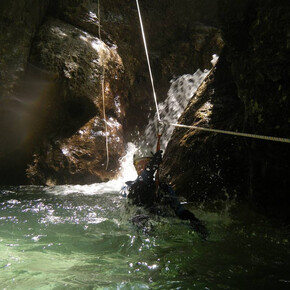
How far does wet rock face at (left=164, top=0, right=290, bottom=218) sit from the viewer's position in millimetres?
2975

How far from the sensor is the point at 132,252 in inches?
118

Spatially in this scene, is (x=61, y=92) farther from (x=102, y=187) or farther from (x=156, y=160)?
(x=156, y=160)

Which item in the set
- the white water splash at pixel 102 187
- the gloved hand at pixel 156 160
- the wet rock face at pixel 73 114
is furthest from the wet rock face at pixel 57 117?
the gloved hand at pixel 156 160

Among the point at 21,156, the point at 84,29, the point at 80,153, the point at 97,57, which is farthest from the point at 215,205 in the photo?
the point at 84,29

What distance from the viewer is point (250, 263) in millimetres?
2643

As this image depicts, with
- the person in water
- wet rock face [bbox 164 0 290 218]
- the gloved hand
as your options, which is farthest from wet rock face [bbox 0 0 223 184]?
the gloved hand

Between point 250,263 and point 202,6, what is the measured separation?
11956 millimetres

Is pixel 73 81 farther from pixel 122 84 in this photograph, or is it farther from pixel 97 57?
pixel 122 84

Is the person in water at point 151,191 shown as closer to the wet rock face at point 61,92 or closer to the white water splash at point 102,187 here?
the white water splash at point 102,187

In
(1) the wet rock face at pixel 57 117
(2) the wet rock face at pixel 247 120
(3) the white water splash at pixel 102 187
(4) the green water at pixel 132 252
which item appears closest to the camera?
(4) the green water at pixel 132 252

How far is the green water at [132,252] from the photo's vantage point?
2.31m

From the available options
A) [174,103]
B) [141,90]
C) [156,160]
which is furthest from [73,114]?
[156,160]

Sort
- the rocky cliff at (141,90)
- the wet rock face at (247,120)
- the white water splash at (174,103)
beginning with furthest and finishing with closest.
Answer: the white water splash at (174,103), the rocky cliff at (141,90), the wet rock face at (247,120)

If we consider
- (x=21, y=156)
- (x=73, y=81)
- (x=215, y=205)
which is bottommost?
(x=215, y=205)
